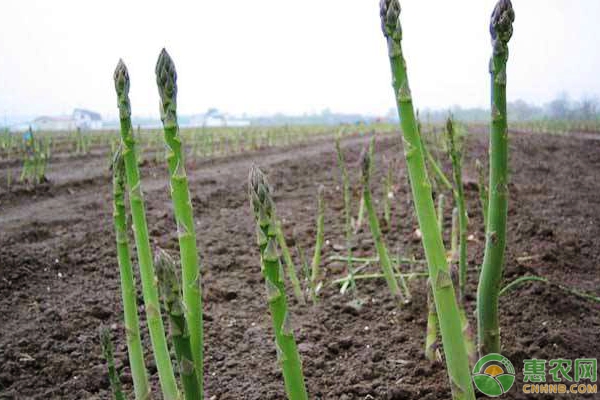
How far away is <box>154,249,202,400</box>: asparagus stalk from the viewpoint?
110cm

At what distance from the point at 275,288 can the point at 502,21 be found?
3.63 ft

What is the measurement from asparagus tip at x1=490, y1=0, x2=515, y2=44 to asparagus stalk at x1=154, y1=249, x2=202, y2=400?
1.20 m

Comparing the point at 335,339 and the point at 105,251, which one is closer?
the point at 335,339

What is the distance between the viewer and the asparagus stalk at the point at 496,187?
1567 mm

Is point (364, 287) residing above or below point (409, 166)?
below

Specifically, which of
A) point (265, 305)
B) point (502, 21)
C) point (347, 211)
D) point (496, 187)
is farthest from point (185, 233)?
point (347, 211)

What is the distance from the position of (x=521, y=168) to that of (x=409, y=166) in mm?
6279

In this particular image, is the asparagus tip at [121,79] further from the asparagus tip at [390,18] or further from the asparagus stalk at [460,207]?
the asparagus stalk at [460,207]

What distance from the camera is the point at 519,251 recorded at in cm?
313

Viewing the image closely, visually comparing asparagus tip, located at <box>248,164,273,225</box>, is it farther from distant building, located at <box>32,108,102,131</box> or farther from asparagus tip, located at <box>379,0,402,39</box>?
distant building, located at <box>32,108,102,131</box>

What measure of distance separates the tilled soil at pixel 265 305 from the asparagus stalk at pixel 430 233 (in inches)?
19.4

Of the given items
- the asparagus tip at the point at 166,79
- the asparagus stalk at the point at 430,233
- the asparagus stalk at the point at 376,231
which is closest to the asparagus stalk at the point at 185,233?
the asparagus tip at the point at 166,79

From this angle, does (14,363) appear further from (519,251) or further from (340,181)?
(340,181)

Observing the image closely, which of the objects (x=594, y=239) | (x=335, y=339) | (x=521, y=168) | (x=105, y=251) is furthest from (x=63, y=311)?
(x=521, y=168)
